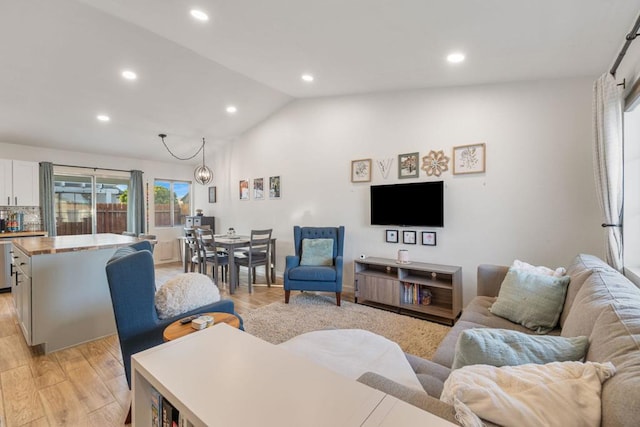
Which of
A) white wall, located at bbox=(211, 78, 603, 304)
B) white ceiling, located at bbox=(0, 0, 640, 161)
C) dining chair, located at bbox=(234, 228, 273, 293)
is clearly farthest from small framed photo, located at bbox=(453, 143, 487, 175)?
dining chair, located at bbox=(234, 228, 273, 293)

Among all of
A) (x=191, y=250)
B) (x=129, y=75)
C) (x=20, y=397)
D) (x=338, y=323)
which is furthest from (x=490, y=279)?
(x=191, y=250)

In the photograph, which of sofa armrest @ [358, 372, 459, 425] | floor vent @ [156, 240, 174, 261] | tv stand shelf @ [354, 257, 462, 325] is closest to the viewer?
sofa armrest @ [358, 372, 459, 425]

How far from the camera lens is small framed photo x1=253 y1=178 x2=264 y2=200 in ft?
17.9

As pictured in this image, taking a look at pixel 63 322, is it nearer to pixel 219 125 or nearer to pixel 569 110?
pixel 219 125

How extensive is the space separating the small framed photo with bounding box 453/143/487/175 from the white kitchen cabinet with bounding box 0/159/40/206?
263 inches

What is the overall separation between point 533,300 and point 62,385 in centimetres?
343

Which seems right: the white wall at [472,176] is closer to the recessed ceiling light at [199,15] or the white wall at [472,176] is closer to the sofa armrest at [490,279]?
the sofa armrest at [490,279]

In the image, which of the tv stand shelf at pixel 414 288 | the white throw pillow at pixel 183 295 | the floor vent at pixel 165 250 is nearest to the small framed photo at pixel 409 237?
the tv stand shelf at pixel 414 288

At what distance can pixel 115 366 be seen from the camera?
7.69ft

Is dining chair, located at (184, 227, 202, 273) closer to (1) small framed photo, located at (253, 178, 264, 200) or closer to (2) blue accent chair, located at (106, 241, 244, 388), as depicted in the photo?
(1) small framed photo, located at (253, 178, 264, 200)

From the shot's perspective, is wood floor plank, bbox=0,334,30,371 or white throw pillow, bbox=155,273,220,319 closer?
white throw pillow, bbox=155,273,220,319

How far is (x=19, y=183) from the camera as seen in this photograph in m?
4.70

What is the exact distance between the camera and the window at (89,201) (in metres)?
5.47

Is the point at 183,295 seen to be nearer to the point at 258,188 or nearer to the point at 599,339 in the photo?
the point at 599,339
